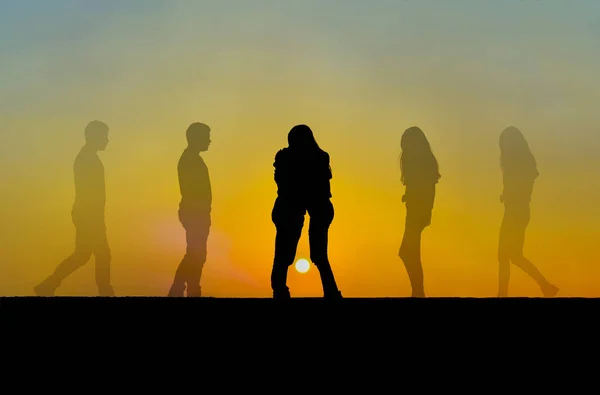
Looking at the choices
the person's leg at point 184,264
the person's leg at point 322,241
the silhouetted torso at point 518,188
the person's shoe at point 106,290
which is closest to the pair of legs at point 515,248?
the silhouetted torso at point 518,188

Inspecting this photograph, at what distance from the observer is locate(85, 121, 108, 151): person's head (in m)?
11.8

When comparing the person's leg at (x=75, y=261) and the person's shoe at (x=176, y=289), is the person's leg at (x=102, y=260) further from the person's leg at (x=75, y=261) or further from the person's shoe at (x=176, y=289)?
the person's shoe at (x=176, y=289)

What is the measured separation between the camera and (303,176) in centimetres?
931

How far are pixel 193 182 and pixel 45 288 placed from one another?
270cm

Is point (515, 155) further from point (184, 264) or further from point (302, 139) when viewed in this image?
point (184, 264)
